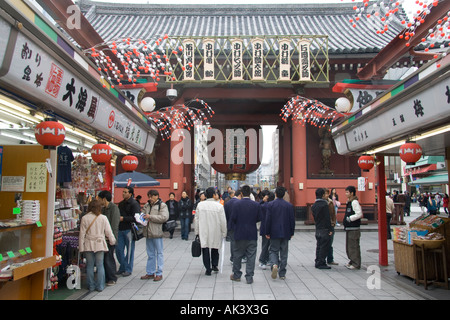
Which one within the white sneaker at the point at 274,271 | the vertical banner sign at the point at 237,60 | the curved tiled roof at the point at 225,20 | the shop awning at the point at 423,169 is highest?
the curved tiled roof at the point at 225,20

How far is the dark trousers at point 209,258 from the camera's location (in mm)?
7516

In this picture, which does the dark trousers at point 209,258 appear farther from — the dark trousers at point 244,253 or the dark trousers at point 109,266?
the dark trousers at point 109,266

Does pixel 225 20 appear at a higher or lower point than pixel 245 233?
higher

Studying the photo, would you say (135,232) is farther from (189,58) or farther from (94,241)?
(189,58)

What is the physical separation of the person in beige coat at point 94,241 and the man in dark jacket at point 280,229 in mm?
3253

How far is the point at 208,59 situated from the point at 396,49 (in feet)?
24.3

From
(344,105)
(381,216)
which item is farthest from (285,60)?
(381,216)

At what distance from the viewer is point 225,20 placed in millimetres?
20781

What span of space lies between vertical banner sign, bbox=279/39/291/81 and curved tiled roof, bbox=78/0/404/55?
434 cm

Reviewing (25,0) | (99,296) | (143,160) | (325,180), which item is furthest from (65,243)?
(325,180)

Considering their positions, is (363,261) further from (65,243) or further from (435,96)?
(65,243)

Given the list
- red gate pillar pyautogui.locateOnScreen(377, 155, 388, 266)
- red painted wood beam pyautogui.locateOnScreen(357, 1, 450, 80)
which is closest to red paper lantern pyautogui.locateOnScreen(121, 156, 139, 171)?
red gate pillar pyautogui.locateOnScreen(377, 155, 388, 266)

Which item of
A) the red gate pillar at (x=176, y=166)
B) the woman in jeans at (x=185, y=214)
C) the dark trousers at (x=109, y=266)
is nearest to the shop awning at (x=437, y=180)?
the red gate pillar at (x=176, y=166)

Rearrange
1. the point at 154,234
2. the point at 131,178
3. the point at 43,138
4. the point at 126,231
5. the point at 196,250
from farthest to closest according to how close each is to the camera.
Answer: the point at 131,178
the point at 126,231
the point at 196,250
the point at 154,234
the point at 43,138
